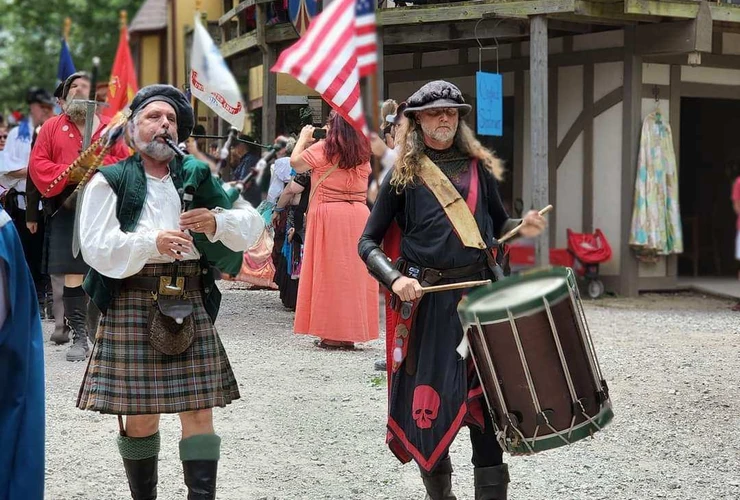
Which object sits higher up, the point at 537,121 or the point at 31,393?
the point at 537,121

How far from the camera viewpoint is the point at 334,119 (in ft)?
25.4

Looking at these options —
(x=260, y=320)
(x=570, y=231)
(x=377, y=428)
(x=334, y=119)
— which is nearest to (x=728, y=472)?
(x=377, y=428)

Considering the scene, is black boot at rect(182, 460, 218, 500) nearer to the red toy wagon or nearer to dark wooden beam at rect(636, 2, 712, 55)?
the red toy wagon

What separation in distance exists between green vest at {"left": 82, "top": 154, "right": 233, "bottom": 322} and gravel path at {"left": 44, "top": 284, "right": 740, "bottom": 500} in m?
1.32

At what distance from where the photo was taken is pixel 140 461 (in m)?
4.29

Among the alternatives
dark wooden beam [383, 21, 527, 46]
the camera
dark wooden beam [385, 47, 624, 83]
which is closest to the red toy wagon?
dark wooden beam [385, 47, 624, 83]

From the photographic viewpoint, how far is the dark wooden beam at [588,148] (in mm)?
12938

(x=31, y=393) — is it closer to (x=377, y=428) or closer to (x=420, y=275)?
(x=420, y=275)

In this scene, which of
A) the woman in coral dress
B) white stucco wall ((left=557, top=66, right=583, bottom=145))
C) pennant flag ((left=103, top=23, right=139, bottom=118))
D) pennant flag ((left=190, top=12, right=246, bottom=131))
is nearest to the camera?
pennant flag ((left=190, top=12, right=246, bottom=131))

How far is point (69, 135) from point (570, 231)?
22.4 ft

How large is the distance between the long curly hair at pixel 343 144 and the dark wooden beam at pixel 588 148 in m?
5.61

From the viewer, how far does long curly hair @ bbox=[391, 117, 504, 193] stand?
4.37 metres

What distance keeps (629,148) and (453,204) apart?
8672mm

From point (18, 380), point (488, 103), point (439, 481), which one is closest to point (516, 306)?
point (439, 481)
